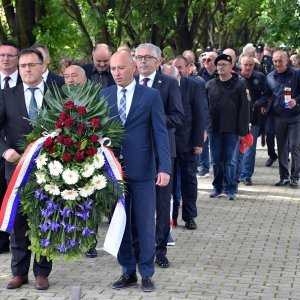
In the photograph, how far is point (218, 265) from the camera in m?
10.5

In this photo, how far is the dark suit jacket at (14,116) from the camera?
9352 millimetres

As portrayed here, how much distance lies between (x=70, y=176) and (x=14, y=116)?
3.69 ft

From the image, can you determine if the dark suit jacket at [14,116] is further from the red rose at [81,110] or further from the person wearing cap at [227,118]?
the person wearing cap at [227,118]

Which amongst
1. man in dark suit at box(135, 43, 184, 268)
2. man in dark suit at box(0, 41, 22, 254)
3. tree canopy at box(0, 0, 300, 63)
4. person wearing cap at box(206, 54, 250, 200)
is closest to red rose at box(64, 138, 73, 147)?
man in dark suit at box(135, 43, 184, 268)

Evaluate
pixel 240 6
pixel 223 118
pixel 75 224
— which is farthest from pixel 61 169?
pixel 240 6

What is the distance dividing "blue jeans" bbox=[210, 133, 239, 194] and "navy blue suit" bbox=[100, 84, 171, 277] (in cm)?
614

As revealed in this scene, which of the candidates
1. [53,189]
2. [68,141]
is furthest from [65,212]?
[68,141]

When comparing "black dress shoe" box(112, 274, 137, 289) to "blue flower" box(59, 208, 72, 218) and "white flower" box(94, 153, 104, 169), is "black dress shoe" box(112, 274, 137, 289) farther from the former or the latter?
"white flower" box(94, 153, 104, 169)

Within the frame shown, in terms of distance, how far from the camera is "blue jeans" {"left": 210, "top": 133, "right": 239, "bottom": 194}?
15406mm

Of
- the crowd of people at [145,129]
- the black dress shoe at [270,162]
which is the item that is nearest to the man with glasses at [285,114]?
the crowd of people at [145,129]

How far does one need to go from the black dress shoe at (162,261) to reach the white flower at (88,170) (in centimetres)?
215

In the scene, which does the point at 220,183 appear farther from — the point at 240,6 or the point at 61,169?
the point at 240,6

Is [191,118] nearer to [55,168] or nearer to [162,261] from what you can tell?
[162,261]

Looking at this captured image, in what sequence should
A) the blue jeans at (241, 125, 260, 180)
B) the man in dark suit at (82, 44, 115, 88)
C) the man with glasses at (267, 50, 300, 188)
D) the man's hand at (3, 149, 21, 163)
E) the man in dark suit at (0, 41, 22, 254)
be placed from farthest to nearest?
the blue jeans at (241, 125, 260, 180)
the man with glasses at (267, 50, 300, 188)
the man in dark suit at (82, 44, 115, 88)
the man in dark suit at (0, 41, 22, 254)
the man's hand at (3, 149, 21, 163)
